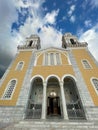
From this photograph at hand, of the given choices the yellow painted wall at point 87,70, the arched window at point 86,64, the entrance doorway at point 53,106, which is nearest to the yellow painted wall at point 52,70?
the yellow painted wall at point 87,70

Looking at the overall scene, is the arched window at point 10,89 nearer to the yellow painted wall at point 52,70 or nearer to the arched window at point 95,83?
the yellow painted wall at point 52,70

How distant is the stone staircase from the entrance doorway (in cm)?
468

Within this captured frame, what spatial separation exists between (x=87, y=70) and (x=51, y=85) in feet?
18.4

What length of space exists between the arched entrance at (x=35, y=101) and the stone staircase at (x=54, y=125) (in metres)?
2.11

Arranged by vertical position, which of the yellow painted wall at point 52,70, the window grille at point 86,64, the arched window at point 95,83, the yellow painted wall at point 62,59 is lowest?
the arched window at point 95,83

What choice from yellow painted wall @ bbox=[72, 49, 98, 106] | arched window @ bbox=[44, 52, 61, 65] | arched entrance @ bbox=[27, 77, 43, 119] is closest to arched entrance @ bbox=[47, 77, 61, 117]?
→ arched entrance @ bbox=[27, 77, 43, 119]

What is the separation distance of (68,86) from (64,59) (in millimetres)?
4338

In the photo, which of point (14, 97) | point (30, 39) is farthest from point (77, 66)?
point (30, 39)

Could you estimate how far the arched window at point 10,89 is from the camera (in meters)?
12.1

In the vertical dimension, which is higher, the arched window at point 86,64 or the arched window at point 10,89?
the arched window at point 86,64

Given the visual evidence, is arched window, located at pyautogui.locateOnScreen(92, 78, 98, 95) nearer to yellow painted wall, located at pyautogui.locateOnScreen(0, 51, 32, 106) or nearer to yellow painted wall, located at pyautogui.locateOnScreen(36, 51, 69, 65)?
yellow painted wall, located at pyautogui.locateOnScreen(36, 51, 69, 65)

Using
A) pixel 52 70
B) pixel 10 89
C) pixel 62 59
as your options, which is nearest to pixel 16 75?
pixel 10 89

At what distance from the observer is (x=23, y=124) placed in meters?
8.72

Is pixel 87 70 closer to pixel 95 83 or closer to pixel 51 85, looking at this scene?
pixel 95 83
